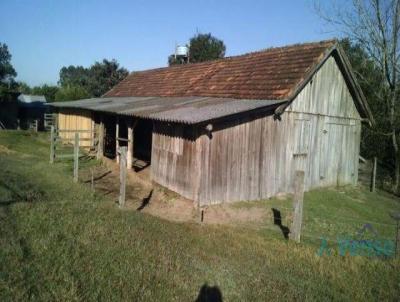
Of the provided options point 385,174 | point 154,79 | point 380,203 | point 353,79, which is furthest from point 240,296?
point 154,79

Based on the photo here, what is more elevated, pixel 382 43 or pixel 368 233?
pixel 382 43

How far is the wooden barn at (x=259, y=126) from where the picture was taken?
11898mm

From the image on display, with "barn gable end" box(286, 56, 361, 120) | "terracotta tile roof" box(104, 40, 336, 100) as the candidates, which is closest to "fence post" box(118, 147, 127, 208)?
"terracotta tile roof" box(104, 40, 336, 100)

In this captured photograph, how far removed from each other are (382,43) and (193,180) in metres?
15.4

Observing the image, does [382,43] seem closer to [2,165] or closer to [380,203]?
[380,203]

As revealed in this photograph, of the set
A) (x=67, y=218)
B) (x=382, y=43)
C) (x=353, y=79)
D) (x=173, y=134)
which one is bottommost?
(x=67, y=218)

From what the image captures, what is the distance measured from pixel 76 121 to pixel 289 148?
15722mm

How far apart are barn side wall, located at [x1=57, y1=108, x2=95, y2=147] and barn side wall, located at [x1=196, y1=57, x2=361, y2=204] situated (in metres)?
11.5

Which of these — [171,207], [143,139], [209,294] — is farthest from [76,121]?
[209,294]

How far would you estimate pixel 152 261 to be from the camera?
6.19m

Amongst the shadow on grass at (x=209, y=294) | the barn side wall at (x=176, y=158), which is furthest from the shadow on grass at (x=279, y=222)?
the shadow on grass at (x=209, y=294)

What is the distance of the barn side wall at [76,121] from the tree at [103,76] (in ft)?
58.6

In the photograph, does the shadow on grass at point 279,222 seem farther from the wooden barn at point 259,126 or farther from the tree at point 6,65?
the tree at point 6,65

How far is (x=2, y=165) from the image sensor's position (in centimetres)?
1499
